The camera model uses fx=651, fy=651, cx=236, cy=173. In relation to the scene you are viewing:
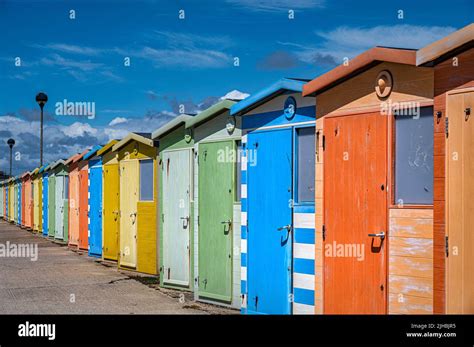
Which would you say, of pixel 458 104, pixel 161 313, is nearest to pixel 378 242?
pixel 458 104

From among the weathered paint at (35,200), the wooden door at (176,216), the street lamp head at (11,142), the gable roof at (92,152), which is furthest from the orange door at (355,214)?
the street lamp head at (11,142)

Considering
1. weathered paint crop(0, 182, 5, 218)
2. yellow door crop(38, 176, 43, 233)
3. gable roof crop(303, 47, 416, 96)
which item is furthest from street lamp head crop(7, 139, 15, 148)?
gable roof crop(303, 47, 416, 96)

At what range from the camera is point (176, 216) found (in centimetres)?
1195

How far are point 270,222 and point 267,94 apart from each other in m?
1.72

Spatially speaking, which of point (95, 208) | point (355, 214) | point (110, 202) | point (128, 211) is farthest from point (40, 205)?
point (355, 214)

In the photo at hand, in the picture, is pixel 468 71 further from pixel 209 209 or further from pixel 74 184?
pixel 74 184

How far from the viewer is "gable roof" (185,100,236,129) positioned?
9969mm

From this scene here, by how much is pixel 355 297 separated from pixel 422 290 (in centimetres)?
97

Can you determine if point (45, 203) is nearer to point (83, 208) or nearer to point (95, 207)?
point (83, 208)

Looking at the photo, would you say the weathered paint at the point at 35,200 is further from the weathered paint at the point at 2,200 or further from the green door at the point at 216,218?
the green door at the point at 216,218

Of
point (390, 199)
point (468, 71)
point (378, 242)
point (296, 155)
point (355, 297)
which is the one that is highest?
point (468, 71)

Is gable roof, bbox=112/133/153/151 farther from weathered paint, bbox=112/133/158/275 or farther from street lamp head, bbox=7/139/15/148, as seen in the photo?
street lamp head, bbox=7/139/15/148

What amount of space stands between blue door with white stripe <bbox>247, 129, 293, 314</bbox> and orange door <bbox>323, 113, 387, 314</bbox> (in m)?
0.81
